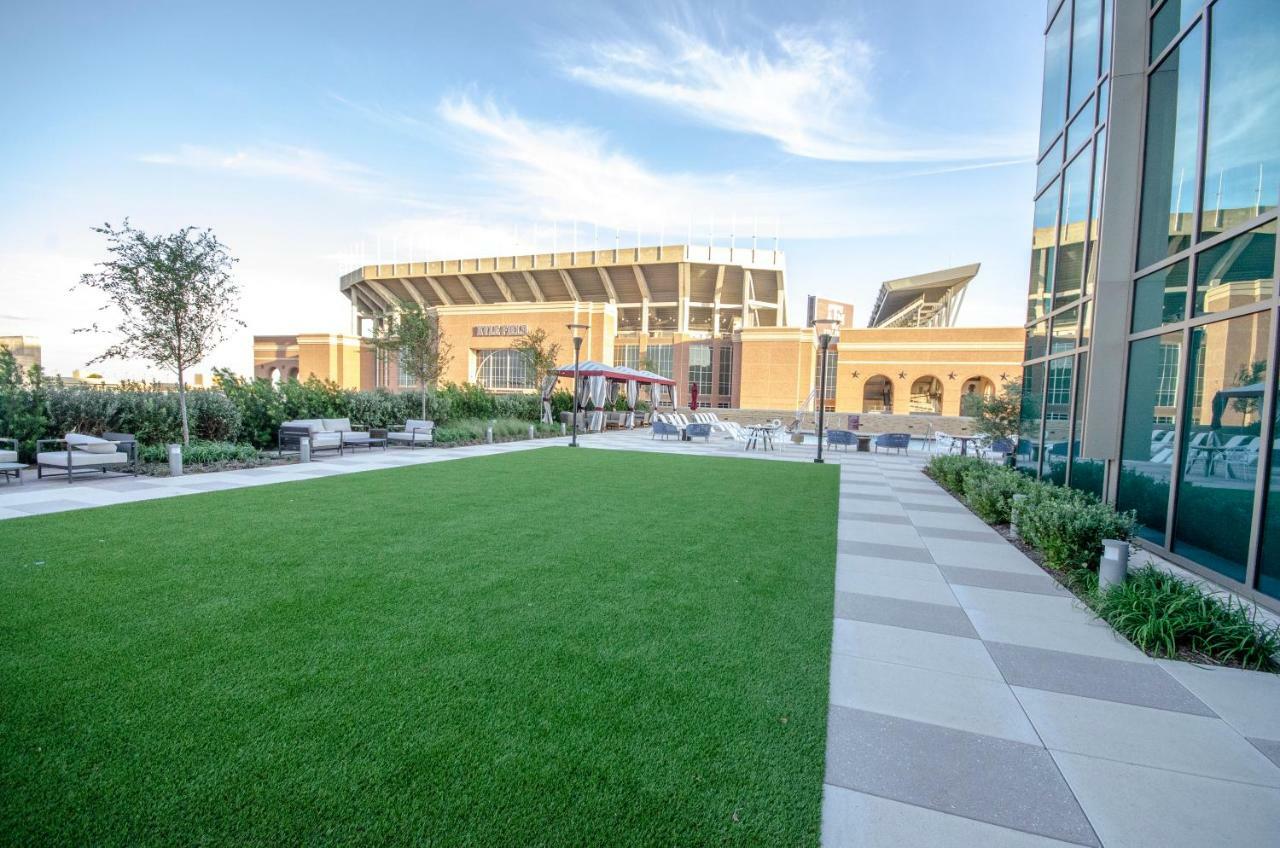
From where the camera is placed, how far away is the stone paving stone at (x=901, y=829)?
1988 millimetres

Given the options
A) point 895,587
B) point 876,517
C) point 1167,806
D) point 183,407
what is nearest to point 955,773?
point 1167,806

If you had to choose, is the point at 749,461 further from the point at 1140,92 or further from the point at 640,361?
the point at 640,361

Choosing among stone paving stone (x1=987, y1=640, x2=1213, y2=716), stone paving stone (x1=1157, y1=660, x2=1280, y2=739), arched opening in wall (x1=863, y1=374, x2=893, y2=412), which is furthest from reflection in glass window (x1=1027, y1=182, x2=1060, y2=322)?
arched opening in wall (x1=863, y1=374, x2=893, y2=412)

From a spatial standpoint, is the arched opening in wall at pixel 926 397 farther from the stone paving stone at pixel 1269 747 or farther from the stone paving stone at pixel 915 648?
the stone paving stone at pixel 1269 747

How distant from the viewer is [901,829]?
2059mm

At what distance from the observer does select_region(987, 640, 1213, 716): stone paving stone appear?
304 cm

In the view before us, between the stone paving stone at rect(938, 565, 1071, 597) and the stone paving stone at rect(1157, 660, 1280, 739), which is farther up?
the stone paving stone at rect(1157, 660, 1280, 739)

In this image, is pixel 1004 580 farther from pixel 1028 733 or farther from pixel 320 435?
pixel 320 435

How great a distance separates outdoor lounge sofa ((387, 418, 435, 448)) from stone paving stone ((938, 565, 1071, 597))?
13.2 m

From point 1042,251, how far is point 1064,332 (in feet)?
6.30

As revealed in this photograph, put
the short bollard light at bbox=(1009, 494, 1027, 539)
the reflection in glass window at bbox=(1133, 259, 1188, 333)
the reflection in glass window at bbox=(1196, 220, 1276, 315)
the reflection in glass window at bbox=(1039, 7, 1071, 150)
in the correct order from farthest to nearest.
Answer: the reflection in glass window at bbox=(1039, 7, 1071, 150)
the short bollard light at bbox=(1009, 494, 1027, 539)
the reflection in glass window at bbox=(1133, 259, 1188, 333)
the reflection in glass window at bbox=(1196, 220, 1276, 315)

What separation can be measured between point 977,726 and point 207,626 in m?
4.24

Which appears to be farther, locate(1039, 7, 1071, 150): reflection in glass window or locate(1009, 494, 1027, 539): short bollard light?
locate(1039, 7, 1071, 150): reflection in glass window

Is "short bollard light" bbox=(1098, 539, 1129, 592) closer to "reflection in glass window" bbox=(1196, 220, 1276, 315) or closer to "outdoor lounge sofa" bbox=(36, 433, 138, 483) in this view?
"reflection in glass window" bbox=(1196, 220, 1276, 315)
